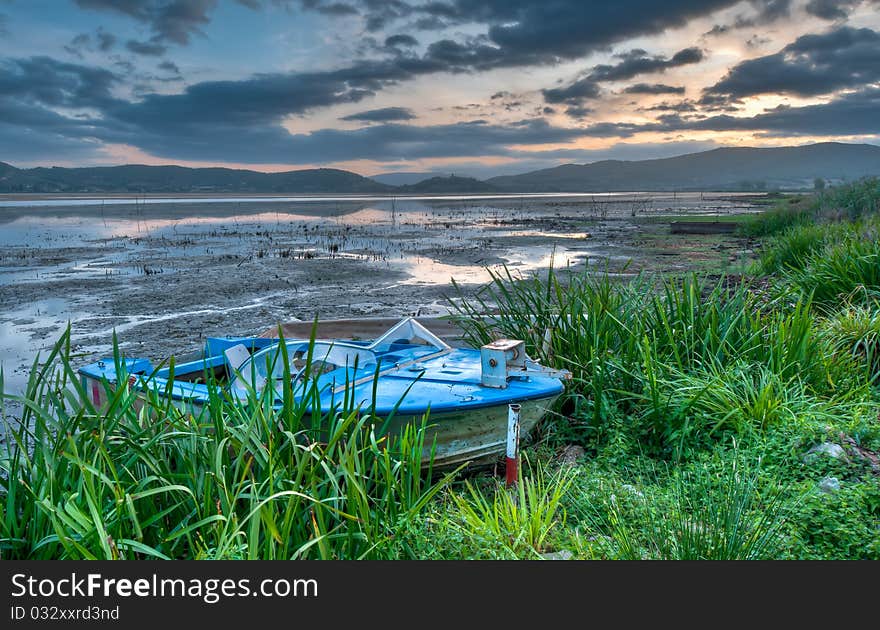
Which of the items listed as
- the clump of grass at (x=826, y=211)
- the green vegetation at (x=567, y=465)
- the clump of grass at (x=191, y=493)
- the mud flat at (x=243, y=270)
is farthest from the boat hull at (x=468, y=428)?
the clump of grass at (x=826, y=211)

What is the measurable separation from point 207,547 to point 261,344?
12.7ft

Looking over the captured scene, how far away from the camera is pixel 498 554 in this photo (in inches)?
127

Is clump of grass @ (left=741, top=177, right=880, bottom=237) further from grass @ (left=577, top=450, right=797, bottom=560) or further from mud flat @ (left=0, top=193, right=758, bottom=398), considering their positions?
grass @ (left=577, top=450, right=797, bottom=560)

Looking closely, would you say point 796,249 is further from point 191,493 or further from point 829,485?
point 191,493

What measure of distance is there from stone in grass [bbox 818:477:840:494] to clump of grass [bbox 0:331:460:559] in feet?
8.06

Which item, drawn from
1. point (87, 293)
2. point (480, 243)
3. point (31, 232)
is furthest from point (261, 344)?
point (31, 232)

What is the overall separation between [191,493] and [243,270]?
15.2 m

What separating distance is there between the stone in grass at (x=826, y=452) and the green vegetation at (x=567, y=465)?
0.02 m

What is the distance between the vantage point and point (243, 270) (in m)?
17.6

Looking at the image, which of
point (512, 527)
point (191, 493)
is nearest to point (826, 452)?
point (512, 527)

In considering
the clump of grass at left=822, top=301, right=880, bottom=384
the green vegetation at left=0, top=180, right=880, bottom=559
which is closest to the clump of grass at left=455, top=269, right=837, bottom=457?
the green vegetation at left=0, top=180, right=880, bottom=559

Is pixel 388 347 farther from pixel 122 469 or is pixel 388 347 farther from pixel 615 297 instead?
pixel 122 469

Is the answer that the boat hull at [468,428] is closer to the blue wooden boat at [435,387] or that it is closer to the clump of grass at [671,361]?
the blue wooden boat at [435,387]

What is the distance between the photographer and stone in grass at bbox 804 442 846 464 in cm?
438
